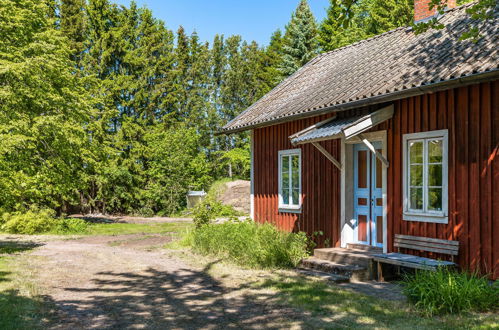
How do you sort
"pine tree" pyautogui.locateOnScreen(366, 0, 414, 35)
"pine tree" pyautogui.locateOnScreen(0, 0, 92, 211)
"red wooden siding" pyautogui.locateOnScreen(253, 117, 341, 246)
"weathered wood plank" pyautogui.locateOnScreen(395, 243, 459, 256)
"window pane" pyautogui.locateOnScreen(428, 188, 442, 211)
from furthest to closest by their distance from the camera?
"pine tree" pyautogui.locateOnScreen(366, 0, 414, 35) < "pine tree" pyautogui.locateOnScreen(0, 0, 92, 211) < "red wooden siding" pyautogui.locateOnScreen(253, 117, 341, 246) < "window pane" pyautogui.locateOnScreen(428, 188, 442, 211) < "weathered wood plank" pyautogui.locateOnScreen(395, 243, 459, 256)

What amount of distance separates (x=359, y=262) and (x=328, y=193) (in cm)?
243

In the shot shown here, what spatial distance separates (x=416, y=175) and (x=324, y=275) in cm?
270

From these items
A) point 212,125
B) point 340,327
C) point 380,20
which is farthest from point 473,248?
point 212,125

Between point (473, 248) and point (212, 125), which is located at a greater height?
point (212, 125)

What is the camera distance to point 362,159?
1140cm

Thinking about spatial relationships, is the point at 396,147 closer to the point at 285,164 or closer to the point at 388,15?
the point at 285,164

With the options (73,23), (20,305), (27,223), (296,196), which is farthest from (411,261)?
(73,23)

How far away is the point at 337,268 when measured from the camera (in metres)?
9.99

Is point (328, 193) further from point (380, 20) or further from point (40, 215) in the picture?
point (380, 20)

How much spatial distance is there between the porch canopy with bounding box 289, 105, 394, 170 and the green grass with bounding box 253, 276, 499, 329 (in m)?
2.96

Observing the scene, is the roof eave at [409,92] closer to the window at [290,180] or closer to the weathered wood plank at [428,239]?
the window at [290,180]

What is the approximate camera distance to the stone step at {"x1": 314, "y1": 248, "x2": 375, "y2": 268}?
32.7 ft

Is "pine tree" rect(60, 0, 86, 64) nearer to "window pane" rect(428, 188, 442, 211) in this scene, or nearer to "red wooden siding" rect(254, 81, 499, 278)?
"red wooden siding" rect(254, 81, 499, 278)

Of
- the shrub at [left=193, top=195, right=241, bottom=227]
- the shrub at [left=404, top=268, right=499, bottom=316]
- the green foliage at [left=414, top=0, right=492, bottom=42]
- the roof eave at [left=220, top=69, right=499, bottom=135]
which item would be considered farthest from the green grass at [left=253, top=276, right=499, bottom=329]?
the shrub at [left=193, top=195, right=241, bottom=227]
